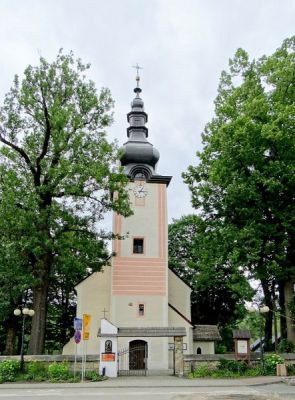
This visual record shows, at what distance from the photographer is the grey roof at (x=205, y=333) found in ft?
104

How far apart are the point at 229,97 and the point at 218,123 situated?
6.51ft

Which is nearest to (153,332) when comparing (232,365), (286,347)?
(232,365)

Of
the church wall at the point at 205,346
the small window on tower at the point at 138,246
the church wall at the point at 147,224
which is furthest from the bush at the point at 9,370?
the church wall at the point at 205,346

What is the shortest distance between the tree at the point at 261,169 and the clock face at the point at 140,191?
16.4 feet

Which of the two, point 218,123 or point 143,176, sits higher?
point 218,123

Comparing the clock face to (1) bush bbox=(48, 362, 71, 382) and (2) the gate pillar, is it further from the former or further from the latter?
(1) bush bbox=(48, 362, 71, 382)

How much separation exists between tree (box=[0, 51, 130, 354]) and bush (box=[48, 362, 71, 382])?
8.87ft

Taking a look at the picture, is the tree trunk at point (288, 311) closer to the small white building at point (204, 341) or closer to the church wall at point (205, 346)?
the small white building at point (204, 341)

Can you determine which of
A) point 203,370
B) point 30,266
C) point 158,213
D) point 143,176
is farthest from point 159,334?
point 143,176

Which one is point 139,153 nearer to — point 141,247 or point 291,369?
point 141,247

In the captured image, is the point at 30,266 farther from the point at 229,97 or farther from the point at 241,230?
the point at 229,97

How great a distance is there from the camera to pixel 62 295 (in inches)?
1631

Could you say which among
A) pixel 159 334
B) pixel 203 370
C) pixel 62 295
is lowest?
pixel 203 370

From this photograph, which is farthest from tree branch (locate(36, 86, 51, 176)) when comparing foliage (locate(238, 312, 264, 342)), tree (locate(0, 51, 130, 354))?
foliage (locate(238, 312, 264, 342))
